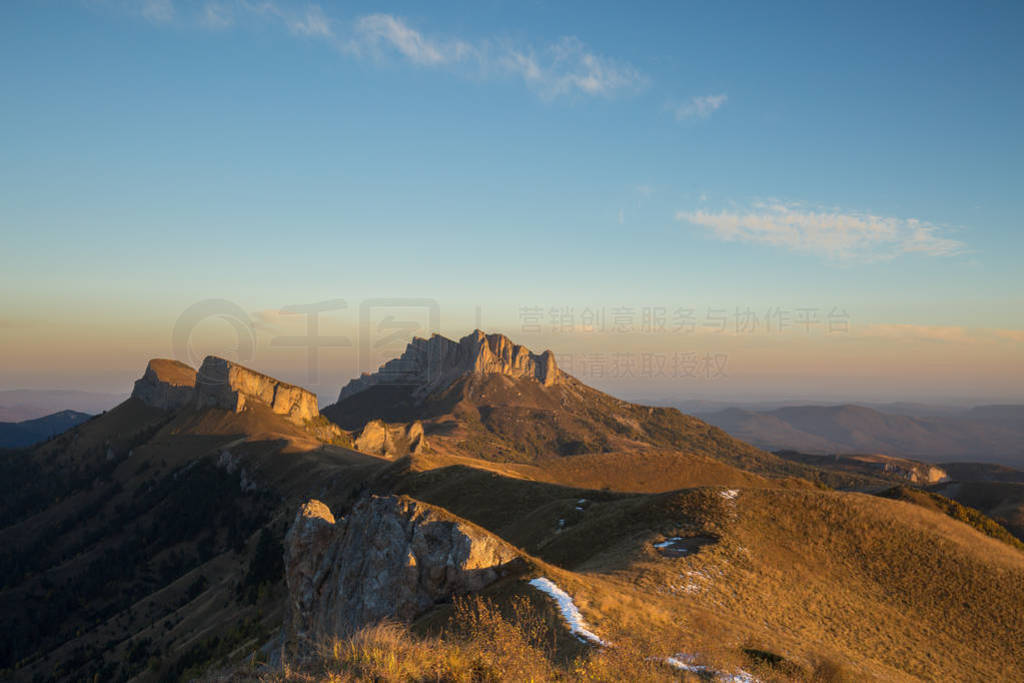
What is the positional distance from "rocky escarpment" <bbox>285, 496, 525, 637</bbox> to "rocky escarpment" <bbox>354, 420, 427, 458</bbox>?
15078cm

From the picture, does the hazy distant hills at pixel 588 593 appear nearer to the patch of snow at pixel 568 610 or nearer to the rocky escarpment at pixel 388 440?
the patch of snow at pixel 568 610

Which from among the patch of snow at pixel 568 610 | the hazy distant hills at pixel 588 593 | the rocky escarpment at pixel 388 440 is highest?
the patch of snow at pixel 568 610

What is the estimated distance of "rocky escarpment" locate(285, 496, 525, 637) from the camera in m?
19.7


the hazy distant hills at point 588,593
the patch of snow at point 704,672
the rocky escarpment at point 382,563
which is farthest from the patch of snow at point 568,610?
the patch of snow at point 704,672

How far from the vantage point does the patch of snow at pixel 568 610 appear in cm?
1458

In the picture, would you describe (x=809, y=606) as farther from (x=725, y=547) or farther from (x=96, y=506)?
(x=96, y=506)

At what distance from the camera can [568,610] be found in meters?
16.1

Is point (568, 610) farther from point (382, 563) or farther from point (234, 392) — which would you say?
point (234, 392)

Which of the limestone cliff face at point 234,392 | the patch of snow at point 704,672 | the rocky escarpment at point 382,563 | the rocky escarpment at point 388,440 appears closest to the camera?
the patch of snow at point 704,672

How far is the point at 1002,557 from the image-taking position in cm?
3441

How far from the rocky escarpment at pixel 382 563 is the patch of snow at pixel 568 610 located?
1.84m

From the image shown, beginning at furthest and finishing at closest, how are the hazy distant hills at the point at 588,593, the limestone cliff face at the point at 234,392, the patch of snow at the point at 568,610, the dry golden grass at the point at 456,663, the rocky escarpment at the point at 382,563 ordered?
the limestone cliff face at the point at 234,392 → the rocky escarpment at the point at 382,563 → the patch of snow at the point at 568,610 → the hazy distant hills at the point at 588,593 → the dry golden grass at the point at 456,663

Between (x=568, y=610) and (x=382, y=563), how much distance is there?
9181 millimetres

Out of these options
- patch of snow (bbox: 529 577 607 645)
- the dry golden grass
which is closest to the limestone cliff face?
patch of snow (bbox: 529 577 607 645)
